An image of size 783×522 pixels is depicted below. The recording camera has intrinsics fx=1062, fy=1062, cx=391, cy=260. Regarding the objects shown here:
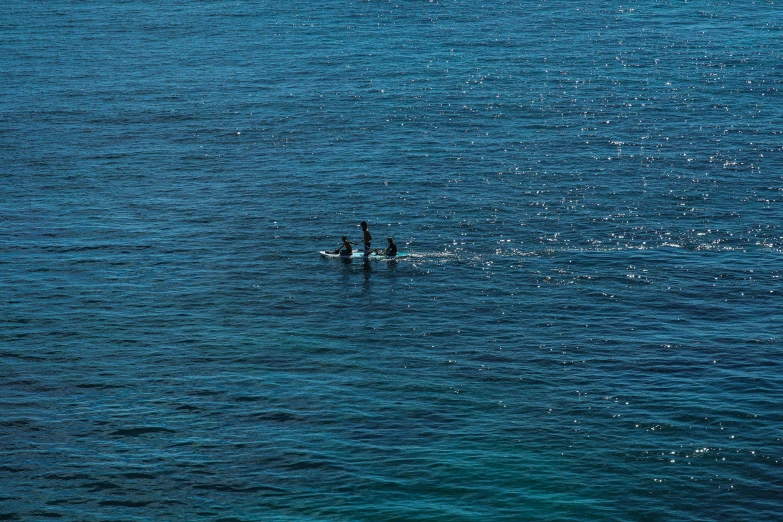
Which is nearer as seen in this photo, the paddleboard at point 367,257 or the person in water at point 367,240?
the person in water at point 367,240

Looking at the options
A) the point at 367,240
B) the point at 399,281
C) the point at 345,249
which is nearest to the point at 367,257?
the point at 367,240

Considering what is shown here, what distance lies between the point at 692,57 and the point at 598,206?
57.5m

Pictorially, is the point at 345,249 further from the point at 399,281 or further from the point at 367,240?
the point at 399,281

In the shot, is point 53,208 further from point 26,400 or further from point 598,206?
point 598,206

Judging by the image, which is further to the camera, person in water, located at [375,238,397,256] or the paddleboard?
the paddleboard

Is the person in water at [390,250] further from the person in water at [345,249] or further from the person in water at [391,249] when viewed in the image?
the person in water at [345,249]

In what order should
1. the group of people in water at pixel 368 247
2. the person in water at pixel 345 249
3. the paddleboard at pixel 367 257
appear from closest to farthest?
the group of people in water at pixel 368 247 < the paddleboard at pixel 367 257 < the person in water at pixel 345 249

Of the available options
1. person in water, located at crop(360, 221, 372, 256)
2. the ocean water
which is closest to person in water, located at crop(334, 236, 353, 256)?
the ocean water

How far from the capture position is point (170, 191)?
106 meters

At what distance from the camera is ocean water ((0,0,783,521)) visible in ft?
193

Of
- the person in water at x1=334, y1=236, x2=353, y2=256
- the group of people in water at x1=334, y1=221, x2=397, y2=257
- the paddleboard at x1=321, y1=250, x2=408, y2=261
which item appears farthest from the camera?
the person in water at x1=334, y1=236, x2=353, y2=256

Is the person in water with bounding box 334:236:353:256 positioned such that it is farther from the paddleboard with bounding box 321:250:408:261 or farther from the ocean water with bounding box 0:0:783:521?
the ocean water with bounding box 0:0:783:521

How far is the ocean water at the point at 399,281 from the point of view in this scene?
58812mm

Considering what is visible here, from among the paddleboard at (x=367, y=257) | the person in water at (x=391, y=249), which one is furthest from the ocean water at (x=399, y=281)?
the person in water at (x=391, y=249)
